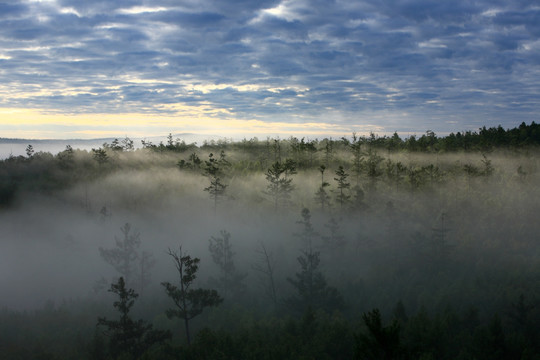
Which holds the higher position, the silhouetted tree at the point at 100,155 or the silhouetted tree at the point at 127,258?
the silhouetted tree at the point at 100,155

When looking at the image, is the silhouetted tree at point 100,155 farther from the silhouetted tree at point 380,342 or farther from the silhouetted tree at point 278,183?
the silhouetted tree at point 380,342

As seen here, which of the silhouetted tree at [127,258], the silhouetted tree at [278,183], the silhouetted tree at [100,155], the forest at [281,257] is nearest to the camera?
the forest at [281,257]

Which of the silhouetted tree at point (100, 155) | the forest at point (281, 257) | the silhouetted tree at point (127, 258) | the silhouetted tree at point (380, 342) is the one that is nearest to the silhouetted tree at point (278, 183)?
the forest at point (281, 257)

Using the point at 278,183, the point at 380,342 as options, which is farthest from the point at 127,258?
the point at 380,342

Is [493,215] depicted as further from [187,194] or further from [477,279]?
[187,194]

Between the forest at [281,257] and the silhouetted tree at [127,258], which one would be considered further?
the silhouetted tree at [127,258]

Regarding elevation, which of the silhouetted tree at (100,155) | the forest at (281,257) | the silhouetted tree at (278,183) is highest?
the silhouetted tree at (100,155)

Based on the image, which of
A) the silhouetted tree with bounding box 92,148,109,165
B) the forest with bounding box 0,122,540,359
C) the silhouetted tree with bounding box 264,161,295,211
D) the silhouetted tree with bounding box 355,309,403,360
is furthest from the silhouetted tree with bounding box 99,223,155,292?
the silhouetted tree with bounding box 92,148,109,165

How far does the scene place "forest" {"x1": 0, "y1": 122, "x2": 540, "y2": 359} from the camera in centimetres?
4378

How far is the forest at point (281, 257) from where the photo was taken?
1724 inches

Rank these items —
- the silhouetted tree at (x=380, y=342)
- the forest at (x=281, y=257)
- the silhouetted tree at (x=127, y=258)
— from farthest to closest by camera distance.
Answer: the silhouetted tree at (x=127, y=258) → the forest at (x=281, y=257) → the silhouetted tree at (x=380, y=342)

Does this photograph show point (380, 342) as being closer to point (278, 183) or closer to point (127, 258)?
point (127, 258)

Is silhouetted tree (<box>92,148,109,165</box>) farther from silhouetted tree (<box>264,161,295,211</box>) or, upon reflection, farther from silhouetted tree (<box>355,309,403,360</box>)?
silhouetted tree (<box>355,309,403,360</box>)

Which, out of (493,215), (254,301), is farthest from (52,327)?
(493,215)
